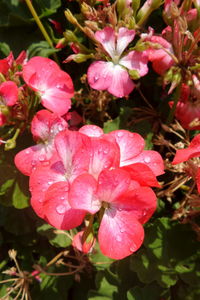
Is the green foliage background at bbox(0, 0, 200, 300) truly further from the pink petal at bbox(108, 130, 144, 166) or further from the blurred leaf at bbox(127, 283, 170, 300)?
the pink petal at bbox(108, 130, 144, 166)

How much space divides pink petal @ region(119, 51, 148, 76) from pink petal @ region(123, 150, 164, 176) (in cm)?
23

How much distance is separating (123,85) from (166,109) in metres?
0.26

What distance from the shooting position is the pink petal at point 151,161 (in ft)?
2.39

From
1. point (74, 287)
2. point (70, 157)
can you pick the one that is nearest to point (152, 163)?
point (70, 157)

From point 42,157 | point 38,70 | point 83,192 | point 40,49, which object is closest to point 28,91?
point 38,70

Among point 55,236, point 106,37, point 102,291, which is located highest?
point 106,37

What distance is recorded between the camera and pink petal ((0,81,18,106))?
2.74 feet

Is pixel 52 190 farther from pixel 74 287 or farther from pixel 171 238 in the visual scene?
pixel 74 287

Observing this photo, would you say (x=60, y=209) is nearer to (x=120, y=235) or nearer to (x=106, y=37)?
(x=120, y=235)

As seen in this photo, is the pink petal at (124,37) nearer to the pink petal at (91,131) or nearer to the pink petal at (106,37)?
the pink petal at (106,37)

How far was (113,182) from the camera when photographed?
0.62 m

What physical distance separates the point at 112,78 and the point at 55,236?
0.45m

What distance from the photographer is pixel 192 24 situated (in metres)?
0.88

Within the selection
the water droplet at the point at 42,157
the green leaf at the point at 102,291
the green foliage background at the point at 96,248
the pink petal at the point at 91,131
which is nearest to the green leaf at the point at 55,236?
the green foliage background at the point at 96,248
